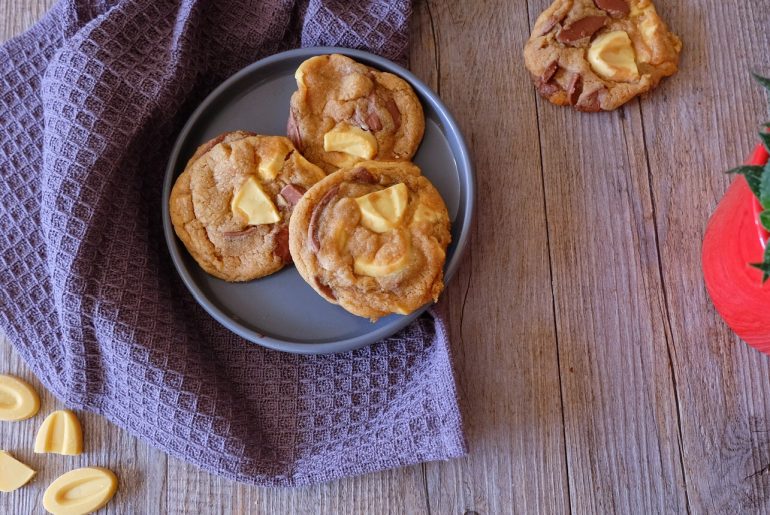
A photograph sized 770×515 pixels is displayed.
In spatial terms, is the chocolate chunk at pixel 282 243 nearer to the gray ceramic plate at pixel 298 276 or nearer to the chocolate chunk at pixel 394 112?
the gray ceramic plate at pixel 298 276

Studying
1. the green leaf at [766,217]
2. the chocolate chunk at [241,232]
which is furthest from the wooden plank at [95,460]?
the green leaf at [766,217]

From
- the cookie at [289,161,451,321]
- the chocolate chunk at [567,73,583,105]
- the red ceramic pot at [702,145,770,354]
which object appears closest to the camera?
the red ceramic pot at [702,145,770,354]

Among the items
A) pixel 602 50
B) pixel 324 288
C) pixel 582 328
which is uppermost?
pixel 602 50

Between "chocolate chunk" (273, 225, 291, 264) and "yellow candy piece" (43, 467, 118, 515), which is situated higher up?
"chocolate chunk" (273, 225, 291, 264)

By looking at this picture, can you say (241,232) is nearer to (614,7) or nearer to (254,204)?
(254,204)

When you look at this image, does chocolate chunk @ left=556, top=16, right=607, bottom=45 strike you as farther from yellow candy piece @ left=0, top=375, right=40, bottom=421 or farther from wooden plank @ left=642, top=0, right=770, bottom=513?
yellow candy piece @ left=0, top=375, right=40, bottom=421

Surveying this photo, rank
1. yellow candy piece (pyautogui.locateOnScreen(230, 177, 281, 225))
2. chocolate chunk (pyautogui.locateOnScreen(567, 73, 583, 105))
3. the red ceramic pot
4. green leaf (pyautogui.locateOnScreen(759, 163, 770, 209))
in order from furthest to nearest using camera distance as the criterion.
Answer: chocolate chunk (pyautogui.locateOnScreen(567, 73, 583, 105)), yellow candy piece (pyautogui.locateOnScreen(230, 177, 281, 225)), the red ceramic pot, green leaf (pyautogui.locateOnScreen(759, 163, 770, 209))

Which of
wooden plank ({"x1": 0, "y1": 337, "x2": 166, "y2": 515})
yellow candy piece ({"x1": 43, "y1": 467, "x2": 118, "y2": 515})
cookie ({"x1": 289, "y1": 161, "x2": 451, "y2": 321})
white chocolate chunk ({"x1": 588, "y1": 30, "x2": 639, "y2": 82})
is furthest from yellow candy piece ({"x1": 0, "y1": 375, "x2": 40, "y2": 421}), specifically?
white chocolate chunk ({"x1": 588, "y1": 30, "x2": 639, "y2": 82})

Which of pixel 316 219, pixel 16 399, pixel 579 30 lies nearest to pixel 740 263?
pixel 579 30
